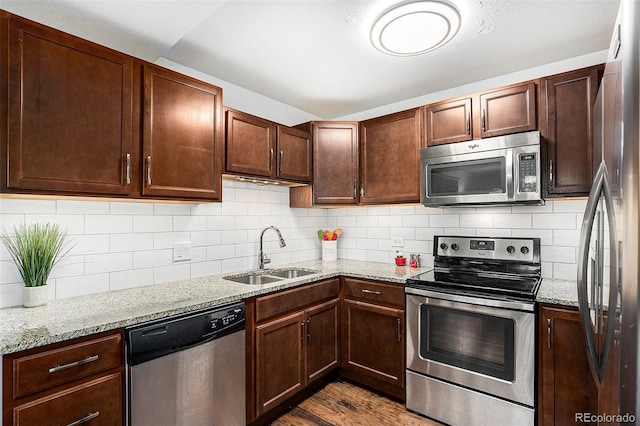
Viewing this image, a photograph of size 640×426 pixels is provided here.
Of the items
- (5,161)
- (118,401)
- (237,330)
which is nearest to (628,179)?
(237,330)

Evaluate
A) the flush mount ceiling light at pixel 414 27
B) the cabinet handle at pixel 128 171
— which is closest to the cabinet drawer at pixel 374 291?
the flush mount ceiling light at pixel 414 27

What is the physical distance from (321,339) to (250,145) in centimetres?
154

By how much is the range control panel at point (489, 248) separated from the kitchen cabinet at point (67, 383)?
2323mm

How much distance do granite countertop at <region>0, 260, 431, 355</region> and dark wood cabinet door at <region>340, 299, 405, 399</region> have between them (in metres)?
0.28

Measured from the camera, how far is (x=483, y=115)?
2.31 metres

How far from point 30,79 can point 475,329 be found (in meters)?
2.63

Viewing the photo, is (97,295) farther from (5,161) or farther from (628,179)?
(628,179)

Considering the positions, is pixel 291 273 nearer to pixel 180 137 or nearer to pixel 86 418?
pixel 180 137

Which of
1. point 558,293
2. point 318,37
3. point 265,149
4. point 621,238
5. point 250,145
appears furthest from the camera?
point 265,149

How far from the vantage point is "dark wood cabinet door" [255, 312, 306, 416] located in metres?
2.05

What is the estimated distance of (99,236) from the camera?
192 centimetres

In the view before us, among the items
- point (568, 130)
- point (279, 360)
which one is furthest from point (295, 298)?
point (568, 130)

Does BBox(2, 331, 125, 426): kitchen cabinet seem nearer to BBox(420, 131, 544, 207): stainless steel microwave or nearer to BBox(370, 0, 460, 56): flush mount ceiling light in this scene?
BBox(370, 0, 460, 56): flush mount ceiling light

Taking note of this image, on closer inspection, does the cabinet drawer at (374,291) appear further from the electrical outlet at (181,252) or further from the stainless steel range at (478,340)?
the electrical outlet at (181,252)
